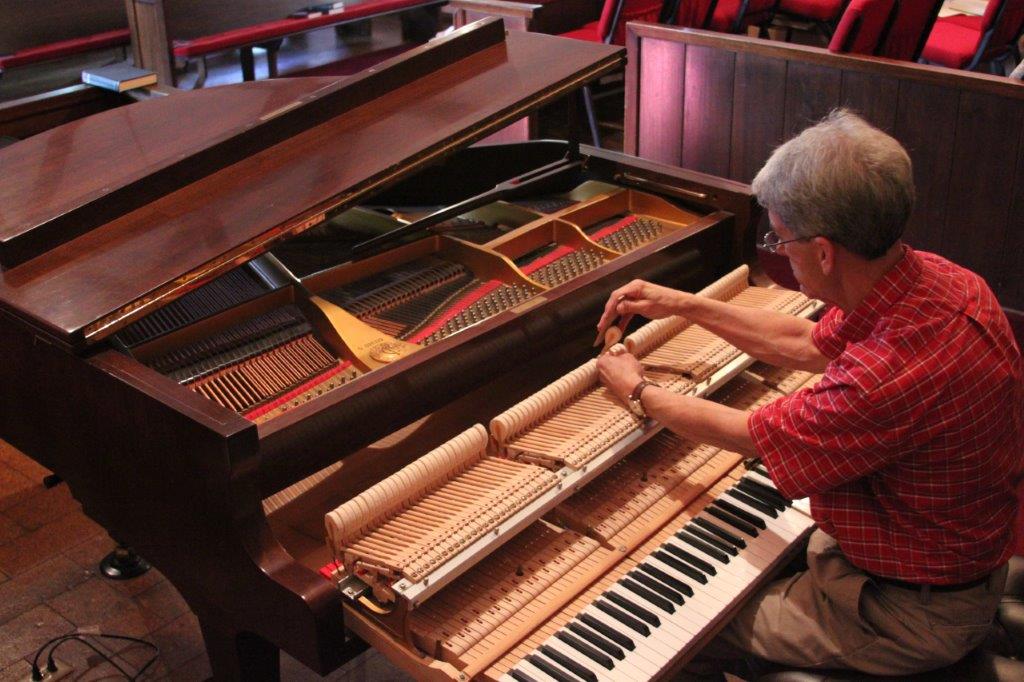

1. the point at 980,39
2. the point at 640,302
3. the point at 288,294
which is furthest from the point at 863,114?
the point at 288,294

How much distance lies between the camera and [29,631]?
339cm

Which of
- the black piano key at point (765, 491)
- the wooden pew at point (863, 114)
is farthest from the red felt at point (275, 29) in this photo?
the black piano key at point (765, 491)

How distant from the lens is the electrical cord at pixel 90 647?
3.14 meters

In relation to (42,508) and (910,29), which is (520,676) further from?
(910,29)

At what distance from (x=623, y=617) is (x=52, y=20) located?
697cm

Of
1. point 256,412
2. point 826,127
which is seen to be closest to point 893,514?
point 826,127

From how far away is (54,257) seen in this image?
8.05ft

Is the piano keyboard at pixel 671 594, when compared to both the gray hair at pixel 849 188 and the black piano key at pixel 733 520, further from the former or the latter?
the gray hair at pixel 849 188

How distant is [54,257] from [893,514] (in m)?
1.89

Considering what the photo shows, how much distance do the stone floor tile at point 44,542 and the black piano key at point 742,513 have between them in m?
2.35

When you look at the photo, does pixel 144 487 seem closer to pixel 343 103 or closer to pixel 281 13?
pixel 343 103

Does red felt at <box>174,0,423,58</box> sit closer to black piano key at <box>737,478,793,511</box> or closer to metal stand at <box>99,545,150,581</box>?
metal stand at <box>99,545,150,581</box>

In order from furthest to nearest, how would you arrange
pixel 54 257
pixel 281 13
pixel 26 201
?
pixel 281 13
pixel 26 201
pixel 54 257

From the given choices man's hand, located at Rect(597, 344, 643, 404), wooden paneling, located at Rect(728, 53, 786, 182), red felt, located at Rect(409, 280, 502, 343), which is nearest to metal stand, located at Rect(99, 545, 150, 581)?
red felt, located at Rect(409, 280, 502, 343)
